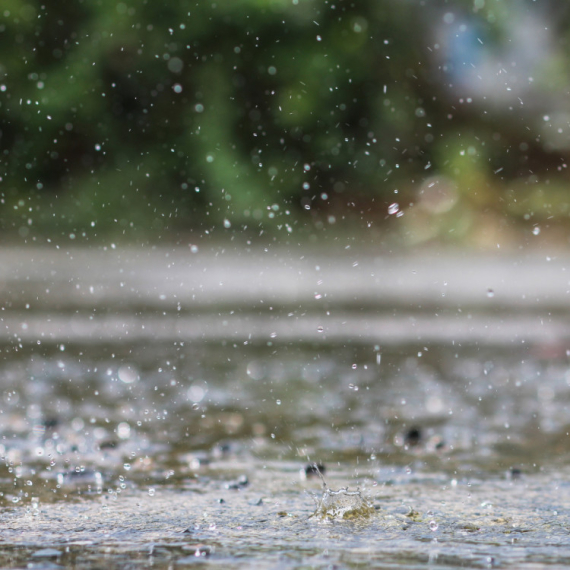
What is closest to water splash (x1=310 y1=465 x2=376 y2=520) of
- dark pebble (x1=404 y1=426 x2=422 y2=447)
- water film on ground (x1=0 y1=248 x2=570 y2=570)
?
water film on ground (x1=0 y1=248 x2=570 y2=570)

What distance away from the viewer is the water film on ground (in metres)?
2.18

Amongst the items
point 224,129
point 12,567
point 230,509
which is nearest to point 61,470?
point 230,509

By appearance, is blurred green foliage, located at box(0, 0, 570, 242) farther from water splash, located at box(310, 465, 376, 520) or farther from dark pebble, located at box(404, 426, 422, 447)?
water splash, located at box(310, 465, 376, 520)

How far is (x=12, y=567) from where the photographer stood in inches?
75.8

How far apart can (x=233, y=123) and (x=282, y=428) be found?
9.90 meters

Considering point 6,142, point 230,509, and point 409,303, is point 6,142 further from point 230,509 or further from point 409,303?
point 230,509

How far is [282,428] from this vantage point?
3750 mm

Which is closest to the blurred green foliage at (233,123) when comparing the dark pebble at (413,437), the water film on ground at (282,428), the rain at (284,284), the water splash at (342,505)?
the rain at (284,284)

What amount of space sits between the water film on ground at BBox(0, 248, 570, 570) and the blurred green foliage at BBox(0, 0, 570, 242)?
4.59m

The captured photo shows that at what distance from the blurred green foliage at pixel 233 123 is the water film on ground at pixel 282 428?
459 centimetres

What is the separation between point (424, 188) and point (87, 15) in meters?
4.53

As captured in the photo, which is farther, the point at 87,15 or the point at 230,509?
the point at 87,15

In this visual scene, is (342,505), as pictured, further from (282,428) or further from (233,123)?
(233,123)

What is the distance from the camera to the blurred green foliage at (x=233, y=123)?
13258 mm
